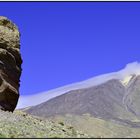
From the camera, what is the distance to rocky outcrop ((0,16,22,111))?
41844 mm

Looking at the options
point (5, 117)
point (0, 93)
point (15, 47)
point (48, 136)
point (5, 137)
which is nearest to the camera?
point (5, 137)

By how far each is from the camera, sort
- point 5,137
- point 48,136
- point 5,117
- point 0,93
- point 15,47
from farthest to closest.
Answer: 1. point 15,47
2. point 0,93
3. point 5,117
4. point 48,136
5. point 5,137

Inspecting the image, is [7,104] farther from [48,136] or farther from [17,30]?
[48,136]

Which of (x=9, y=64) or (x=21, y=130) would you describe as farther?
(x=9, y=64)

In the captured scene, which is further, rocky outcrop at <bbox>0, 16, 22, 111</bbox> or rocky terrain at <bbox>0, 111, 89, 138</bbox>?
rocky outcrop at <bbox>0, 16, 22, 111</bbox>

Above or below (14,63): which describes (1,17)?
above

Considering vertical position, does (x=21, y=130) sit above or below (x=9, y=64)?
above

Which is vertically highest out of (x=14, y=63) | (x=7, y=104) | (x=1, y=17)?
(x=1, y=17)

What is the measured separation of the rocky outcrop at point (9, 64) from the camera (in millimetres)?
41844

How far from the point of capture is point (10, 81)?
43219 millimetres

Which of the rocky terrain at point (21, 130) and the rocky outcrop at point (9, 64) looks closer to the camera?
the rocky terrain at point (21, 130)

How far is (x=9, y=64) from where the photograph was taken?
43.0 m

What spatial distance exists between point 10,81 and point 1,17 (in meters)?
6.76

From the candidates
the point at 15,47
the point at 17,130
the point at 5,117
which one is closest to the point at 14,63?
the point at 15,47
